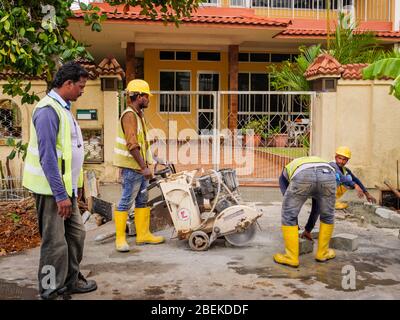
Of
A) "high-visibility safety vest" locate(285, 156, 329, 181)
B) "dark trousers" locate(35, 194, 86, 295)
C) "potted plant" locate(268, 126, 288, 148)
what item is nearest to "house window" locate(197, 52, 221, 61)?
"potted plant" locate(268, 126, 288, 148)

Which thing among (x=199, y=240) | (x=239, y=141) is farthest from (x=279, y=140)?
(x=199, y=240)

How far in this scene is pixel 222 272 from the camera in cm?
475

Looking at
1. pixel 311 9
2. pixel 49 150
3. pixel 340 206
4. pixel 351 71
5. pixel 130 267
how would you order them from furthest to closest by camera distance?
pixel 311 9, pixel 351 71, pixel 340 206, pixel 130 267, pixel 49 150

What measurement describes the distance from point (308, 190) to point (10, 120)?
6.98 m

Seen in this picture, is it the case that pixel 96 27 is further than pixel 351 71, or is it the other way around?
pixel 351 71

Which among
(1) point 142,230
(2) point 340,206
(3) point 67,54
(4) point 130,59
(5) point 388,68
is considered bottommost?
(2) point 340,206

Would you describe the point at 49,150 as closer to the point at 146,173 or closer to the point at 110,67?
the point at 146,173

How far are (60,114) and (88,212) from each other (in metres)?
3.61

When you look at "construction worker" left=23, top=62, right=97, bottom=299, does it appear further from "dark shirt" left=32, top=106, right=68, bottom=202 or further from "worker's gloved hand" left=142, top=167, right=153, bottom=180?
"worker's gloved hand" left=142, top=167, right=153, bottom=180

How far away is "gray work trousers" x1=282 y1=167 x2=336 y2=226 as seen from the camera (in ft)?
16.1

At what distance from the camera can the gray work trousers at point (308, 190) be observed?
491cm

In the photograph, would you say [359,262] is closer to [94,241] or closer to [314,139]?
[94,241]

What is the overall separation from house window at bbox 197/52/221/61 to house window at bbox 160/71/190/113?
744mm

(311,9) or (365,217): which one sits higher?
(311,9)
